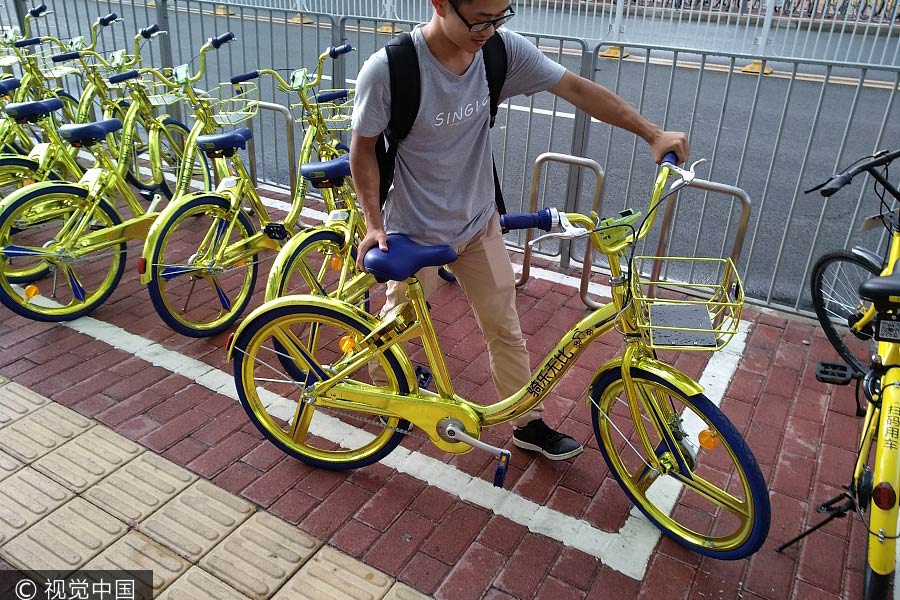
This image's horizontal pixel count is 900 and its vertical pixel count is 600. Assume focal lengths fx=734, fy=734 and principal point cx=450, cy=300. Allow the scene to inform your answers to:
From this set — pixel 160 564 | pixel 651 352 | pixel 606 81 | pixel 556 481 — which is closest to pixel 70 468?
pixel 160 564

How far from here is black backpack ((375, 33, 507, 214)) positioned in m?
2.55

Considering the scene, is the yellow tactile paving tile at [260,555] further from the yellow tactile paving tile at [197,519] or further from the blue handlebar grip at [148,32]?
the blue handlebar grip at [148,32]

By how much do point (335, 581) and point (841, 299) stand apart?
10.7 feet

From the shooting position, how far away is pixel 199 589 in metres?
2.71

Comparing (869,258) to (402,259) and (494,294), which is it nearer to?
(494,294)

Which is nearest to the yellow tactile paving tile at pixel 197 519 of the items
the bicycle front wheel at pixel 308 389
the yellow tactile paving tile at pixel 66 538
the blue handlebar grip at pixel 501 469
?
the yellow tactile paving tile at pixel 66 538

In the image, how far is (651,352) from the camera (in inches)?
105

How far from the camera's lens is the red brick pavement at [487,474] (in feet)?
9.14

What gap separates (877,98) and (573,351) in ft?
33.1

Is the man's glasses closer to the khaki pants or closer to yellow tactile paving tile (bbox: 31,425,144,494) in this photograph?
the khaki pants

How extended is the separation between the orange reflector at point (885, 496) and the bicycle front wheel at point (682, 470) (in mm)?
343

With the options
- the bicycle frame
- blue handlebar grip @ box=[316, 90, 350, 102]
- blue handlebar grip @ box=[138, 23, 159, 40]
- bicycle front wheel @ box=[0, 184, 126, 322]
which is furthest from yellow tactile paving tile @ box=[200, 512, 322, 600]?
blue handlebar grip @ box=[138, 23, 159, 40]

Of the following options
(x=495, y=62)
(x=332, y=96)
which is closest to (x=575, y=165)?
(x=332, y=96)

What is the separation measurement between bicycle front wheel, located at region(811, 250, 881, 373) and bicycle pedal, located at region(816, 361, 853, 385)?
2.49ft
